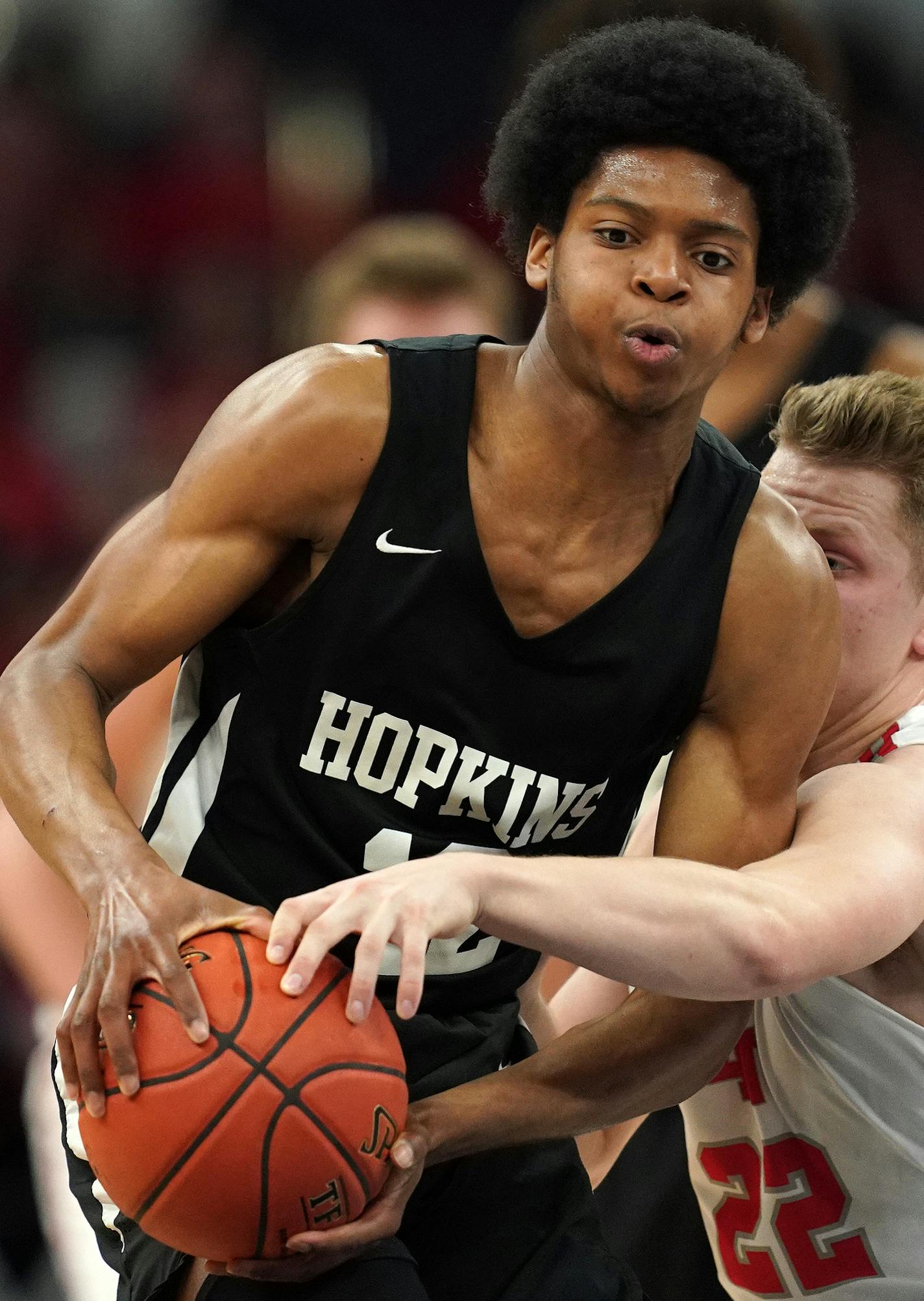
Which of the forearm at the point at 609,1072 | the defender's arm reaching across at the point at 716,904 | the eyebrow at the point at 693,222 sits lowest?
the forearm at the point at 609,1072

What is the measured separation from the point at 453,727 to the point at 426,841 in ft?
0.56

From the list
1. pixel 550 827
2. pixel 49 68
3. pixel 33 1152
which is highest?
pixel 49 68

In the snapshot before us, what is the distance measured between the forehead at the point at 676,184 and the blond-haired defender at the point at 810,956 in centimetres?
70

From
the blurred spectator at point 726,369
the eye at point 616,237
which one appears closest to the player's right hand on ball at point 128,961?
the eye at point 616,237

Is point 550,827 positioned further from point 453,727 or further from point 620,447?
point 620,447

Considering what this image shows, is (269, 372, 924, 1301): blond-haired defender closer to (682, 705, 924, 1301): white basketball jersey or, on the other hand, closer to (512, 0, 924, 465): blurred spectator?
(682, 705, 924, 1301): white basketball jersey

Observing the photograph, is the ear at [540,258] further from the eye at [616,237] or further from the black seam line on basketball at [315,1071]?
the black seam line on basketball at [315,1071]

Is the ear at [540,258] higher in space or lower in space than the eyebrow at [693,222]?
lower

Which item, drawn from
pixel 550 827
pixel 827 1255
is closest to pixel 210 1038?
pixel 550 827

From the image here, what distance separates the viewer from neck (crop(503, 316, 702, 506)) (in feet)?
7.20

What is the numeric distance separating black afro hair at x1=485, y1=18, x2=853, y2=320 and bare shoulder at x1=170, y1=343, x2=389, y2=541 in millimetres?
409

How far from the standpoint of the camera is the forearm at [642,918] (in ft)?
5.89

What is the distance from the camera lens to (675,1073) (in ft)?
7.86

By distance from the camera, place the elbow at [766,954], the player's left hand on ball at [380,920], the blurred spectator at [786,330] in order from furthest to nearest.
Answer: the blurred spectator at [786,330], the elbow at [766,954], the player's left hand on ball at [380,920]
